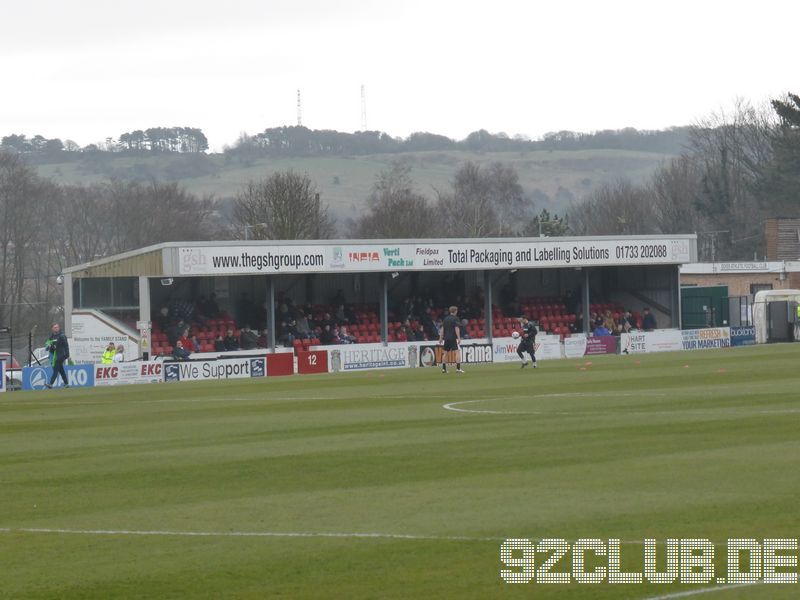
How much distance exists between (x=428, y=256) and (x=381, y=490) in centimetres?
4841

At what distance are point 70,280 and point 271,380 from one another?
62.3 ft

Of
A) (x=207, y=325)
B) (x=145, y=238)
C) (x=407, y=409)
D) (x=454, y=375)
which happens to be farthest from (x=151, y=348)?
(x=145, y=238)

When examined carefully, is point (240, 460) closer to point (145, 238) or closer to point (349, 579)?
point (349, 579)

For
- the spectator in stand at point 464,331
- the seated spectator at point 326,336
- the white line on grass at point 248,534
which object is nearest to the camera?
the white line on grass at point 248,534

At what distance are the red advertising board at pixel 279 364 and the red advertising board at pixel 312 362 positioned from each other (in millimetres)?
736

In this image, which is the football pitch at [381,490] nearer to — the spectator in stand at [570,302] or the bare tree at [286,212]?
the spectator in stand at [570,302]

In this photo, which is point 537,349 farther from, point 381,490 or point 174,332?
point 381,490

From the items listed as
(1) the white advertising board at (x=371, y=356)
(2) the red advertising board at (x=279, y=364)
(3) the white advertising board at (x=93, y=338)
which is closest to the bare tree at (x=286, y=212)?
(3) the white advertising board at (x=93, y=338)

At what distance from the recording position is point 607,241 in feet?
225

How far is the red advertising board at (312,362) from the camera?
5238 centimetres

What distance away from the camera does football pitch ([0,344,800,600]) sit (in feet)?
36.3

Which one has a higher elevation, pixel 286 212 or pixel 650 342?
pixel 286 212

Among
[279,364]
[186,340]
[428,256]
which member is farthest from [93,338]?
[428,256]

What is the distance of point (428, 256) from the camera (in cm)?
6397
